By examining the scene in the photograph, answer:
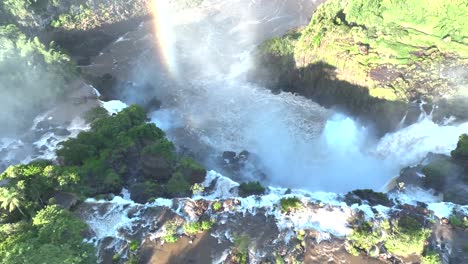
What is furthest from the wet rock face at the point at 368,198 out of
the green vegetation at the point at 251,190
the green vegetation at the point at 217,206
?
the green vegetation at the point at 217,206

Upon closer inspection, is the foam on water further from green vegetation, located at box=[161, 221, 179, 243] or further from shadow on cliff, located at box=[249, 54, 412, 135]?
green vegetation, located at box=[161, 221, 179, 243]

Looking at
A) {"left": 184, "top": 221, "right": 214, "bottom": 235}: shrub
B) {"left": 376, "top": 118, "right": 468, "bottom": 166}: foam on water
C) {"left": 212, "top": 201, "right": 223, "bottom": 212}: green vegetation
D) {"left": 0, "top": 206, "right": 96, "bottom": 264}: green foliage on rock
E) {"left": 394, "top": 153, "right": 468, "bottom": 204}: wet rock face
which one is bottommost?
{"left": 0, "top": 206, "right": 96, "bottom": 264}: green foliage on rock

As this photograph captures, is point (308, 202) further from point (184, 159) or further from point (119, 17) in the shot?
point (119, 17)

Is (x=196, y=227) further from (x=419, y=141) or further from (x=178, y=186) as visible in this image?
(x=419, y=141)

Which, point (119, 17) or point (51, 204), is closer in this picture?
point (51, 204)

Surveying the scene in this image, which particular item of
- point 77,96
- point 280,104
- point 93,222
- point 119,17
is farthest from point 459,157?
point 119,17

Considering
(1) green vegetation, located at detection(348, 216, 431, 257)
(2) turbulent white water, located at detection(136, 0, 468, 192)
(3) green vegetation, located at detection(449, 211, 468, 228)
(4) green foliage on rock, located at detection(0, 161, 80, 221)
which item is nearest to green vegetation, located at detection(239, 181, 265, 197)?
(2) turbulent white water, located at detection(136, 0, 468, 192)
